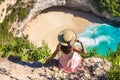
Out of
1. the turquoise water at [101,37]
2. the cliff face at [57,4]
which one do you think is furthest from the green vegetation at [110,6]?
the turquoise water at [101,37]

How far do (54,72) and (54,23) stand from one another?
559 inches

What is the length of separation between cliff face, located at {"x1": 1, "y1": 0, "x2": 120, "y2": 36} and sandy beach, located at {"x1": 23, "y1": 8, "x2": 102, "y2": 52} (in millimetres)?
478

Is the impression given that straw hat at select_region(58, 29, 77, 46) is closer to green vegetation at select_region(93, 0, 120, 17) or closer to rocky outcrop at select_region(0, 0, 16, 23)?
rocky outcrop at select_region(0, 0, 16, 23)

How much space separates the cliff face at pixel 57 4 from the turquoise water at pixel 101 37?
3.43 feet

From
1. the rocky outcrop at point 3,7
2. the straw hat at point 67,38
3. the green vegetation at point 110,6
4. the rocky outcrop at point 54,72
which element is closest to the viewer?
the straw hat at point 67,38

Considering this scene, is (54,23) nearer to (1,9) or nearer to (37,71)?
(1,9)

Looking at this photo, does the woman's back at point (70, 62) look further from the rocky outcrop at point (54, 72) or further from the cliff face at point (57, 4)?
the cliff face at point (57, 4)

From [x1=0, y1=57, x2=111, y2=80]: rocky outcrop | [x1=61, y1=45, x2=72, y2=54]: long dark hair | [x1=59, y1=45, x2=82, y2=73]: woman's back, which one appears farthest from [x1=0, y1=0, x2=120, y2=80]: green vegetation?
[x1=61, y1=45, x2=72, y2=54]: long dark hair

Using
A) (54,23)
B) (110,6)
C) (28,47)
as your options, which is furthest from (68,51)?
(110,6)

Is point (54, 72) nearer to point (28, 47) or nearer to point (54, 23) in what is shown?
point (28, 47)

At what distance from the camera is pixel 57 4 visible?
26203 mm

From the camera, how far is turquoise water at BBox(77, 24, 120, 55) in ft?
77.7

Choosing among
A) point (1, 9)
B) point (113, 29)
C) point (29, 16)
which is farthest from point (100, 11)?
point (1, 9)

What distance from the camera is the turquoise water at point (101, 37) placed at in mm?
23688
